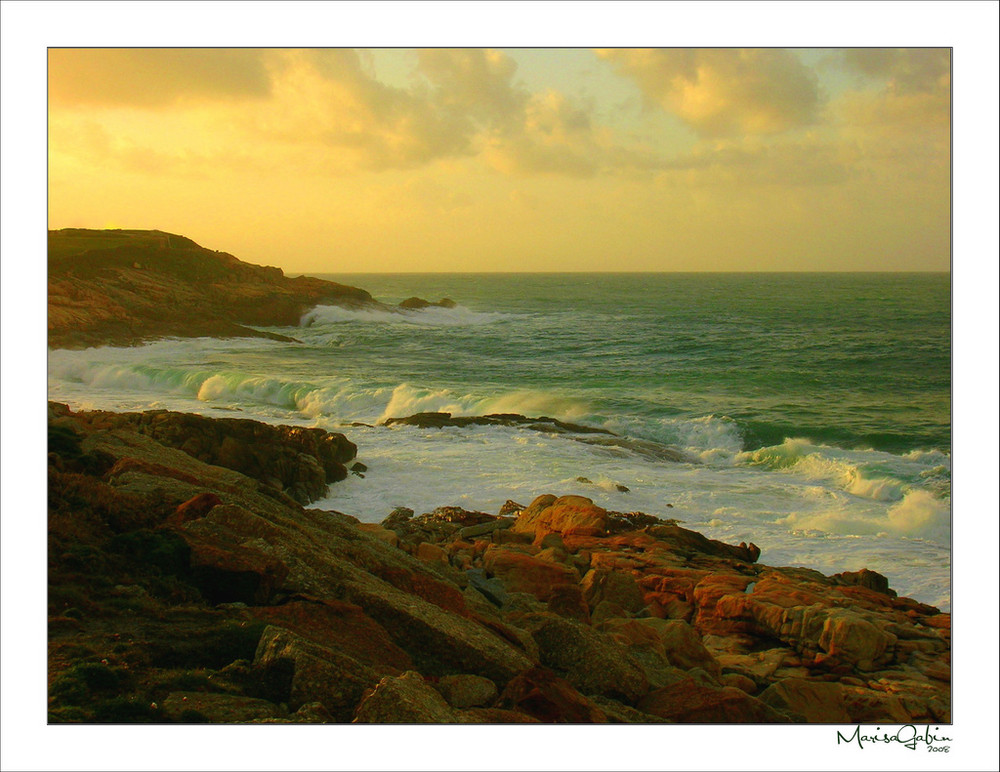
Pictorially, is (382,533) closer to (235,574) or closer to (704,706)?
(235,574)

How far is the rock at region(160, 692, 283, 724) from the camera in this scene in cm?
400

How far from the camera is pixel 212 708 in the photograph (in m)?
4.00

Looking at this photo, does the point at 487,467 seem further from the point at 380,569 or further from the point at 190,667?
the point at 190,667

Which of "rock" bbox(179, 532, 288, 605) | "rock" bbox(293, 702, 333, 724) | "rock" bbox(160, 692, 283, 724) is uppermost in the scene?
"rock" bbox(179, 532, 288, 605)

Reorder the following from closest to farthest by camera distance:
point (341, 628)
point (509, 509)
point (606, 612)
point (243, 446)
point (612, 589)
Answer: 1. point (341, 628)
2. point (606, 612)
3. point (612, 589)
4. point (509, 509)
5. point (243, 446)

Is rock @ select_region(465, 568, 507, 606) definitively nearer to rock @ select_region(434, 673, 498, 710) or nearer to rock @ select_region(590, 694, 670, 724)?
rock @ select_region(590, 694, 670, 724)

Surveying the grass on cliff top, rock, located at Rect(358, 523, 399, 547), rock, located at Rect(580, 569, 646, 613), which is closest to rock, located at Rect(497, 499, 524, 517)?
rock, located at Rect(358, 523, 399, 547)

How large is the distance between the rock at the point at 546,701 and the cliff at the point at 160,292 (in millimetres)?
10841

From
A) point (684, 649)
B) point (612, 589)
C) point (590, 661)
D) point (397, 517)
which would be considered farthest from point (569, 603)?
point (397, 517)

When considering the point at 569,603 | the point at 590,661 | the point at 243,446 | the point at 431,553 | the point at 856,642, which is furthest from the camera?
the point at 243,446

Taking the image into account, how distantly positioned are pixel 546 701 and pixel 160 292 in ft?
61.7

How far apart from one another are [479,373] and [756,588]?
13.3 metres

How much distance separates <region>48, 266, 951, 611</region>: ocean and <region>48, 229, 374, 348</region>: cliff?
69cm

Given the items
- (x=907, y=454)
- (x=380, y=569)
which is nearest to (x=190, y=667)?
(x=380, y=569)
